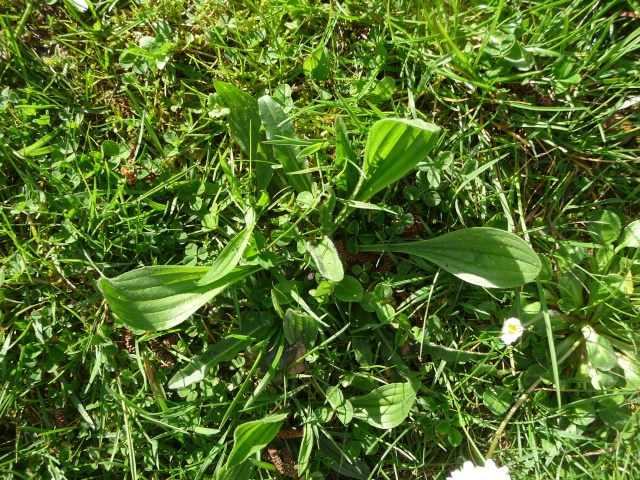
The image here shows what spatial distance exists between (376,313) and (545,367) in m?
0.64

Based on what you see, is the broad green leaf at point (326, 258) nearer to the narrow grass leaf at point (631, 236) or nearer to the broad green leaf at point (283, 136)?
the broad green leaf at point (283, 136)

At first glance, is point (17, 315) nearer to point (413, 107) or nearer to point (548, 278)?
point (413, 107)

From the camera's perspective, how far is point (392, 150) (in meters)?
1.70

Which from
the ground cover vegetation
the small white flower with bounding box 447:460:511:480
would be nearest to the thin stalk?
the ground cover vegetation

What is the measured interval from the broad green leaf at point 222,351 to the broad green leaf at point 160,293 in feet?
0.58

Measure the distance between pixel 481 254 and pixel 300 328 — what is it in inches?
26.1

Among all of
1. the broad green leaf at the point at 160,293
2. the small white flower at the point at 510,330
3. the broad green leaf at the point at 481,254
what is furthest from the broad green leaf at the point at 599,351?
the broad green leaf at the point at 160,293

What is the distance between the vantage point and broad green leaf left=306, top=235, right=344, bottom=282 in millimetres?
1743

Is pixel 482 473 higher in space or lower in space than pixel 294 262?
lower

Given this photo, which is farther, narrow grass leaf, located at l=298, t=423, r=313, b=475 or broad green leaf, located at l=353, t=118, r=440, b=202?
narrow grass leaf, located at l=298, t=423, r=313, b=475

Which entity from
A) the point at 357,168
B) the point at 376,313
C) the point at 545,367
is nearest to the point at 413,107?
the point at 357,168

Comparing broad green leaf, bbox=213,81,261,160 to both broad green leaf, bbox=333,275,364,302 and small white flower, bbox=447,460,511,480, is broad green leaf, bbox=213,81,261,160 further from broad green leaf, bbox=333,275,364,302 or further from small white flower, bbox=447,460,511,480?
small white flower, bbox=447,460,511,480

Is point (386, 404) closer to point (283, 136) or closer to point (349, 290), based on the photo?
point (349, 290)

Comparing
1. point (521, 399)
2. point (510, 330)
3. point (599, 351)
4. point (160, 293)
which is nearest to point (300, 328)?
point (160, 293)
